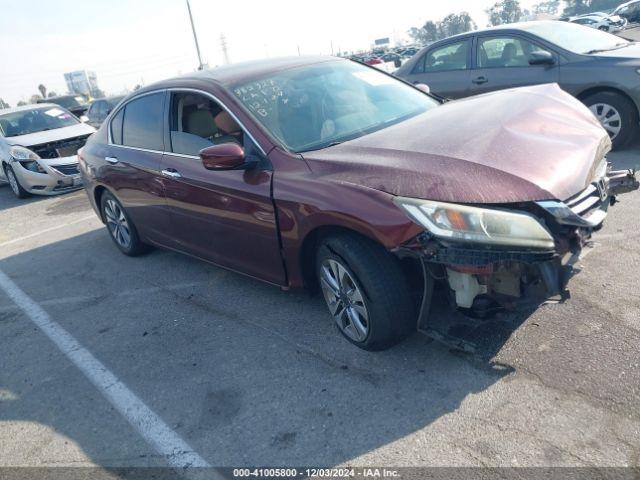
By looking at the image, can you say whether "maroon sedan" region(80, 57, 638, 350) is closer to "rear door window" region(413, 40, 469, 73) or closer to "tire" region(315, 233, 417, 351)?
"tire" region(315, 233, 417, 351)

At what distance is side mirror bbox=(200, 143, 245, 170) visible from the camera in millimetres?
3273

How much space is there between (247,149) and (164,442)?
1824 millimetres

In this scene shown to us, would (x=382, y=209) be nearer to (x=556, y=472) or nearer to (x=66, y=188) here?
(x=556, y=472)

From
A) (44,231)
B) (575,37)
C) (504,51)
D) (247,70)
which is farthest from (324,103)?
(44,231)

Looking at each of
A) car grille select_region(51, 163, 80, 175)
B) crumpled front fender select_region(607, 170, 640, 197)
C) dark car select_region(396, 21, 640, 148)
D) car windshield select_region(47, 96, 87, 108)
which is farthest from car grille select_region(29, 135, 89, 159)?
car windshield select_region(47, 96, 87, 108)

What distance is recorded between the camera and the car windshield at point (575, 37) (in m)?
6.71

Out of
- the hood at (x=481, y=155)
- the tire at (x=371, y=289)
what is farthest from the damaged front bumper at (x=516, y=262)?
the tire at (x=371, y=289)

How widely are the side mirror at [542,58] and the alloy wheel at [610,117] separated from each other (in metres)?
0.75

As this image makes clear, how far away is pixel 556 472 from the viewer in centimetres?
219

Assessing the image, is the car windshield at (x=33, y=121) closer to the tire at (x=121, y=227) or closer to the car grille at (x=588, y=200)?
the tire at (x=121, y=227)

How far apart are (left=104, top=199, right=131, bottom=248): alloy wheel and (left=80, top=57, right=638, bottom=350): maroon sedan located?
2.38 ft

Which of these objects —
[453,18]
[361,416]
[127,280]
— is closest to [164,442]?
[361,416]

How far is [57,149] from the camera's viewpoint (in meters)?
9.34

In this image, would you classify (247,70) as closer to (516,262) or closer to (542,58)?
(516,262)
